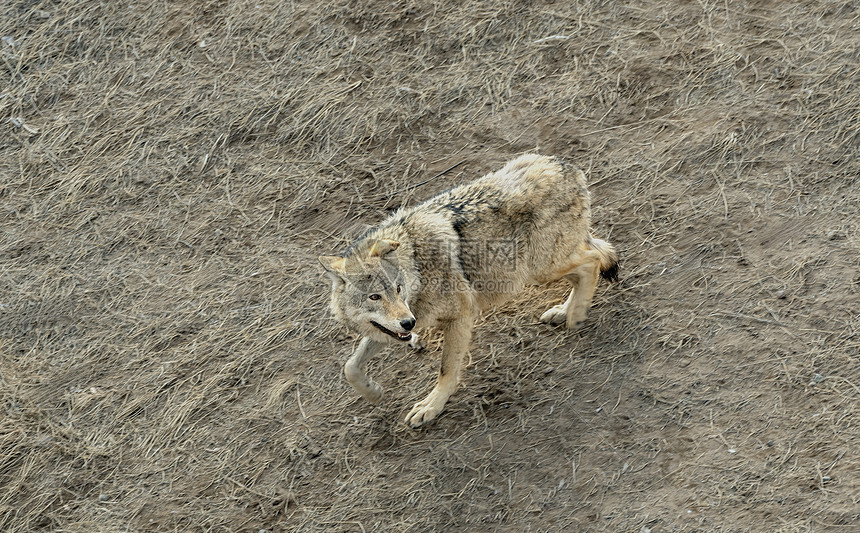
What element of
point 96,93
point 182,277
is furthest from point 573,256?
point 96,93

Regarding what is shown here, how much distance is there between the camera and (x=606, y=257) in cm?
597

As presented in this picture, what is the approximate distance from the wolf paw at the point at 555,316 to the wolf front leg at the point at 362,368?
1396 millimetres

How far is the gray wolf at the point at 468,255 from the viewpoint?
17.6 feet

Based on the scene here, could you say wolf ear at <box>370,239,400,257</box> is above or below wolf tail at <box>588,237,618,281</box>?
above

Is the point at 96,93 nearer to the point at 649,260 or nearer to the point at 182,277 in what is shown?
the point at 182,277

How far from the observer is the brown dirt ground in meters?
5.23

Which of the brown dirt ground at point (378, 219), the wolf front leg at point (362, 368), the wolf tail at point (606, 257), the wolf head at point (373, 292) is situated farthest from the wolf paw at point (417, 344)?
the wolf tail at point (606, 257)

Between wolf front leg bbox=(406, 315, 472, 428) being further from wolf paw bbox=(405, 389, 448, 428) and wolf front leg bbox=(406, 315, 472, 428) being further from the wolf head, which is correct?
the wolf head

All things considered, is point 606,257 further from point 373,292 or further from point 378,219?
point 378,219

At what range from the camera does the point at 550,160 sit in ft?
19.3

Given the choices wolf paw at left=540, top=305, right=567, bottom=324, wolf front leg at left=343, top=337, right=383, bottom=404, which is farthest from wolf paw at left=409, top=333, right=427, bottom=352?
wolf paw at left=540, top=305, right=567, bottom=324

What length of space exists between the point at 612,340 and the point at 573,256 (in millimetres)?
707

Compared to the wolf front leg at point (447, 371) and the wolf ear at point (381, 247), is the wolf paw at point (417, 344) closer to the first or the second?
the wolf front leg at point (447, 371)

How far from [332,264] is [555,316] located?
185cm
